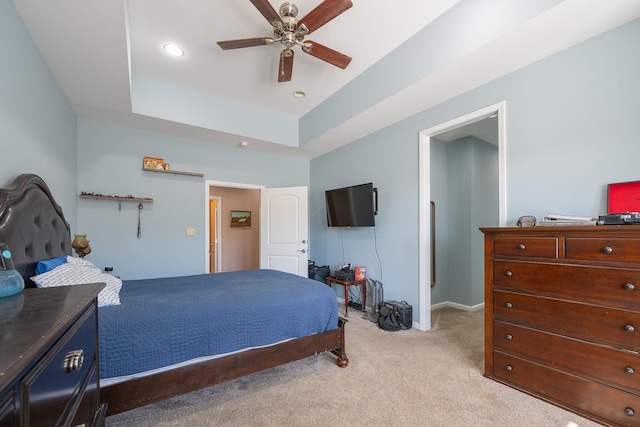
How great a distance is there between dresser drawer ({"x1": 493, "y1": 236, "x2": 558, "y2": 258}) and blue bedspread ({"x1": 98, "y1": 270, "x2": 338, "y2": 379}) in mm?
1442

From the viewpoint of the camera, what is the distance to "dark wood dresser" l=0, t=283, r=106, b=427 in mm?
555

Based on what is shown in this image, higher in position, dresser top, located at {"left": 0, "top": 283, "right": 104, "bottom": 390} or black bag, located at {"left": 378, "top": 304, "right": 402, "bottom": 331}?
dresser top, located at {"left": 0, "top": 283, "right": 104, "bottom": 390}

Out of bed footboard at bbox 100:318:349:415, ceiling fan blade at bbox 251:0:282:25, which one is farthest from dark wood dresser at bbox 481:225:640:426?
ceiling fan blade at bbox 251:0:282:25

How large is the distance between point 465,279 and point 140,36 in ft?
16.7

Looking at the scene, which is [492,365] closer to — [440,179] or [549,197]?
[549,197]

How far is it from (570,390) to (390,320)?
1743 millimetres

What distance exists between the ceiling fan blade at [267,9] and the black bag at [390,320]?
3194mm

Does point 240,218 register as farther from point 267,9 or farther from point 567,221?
point 567,221

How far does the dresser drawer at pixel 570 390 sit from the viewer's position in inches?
65.1

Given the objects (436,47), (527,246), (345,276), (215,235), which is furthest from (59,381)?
(215,235)

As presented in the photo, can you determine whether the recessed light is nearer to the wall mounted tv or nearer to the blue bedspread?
the blue bedspread

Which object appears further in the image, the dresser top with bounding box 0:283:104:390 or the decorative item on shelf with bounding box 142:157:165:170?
the decorative item on shelf with bounding box 142:157:165:170

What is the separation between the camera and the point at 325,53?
2.60 meters

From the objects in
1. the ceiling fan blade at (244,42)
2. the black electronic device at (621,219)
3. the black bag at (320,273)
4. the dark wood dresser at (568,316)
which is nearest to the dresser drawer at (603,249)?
the dark wood dresser at (568,316)
